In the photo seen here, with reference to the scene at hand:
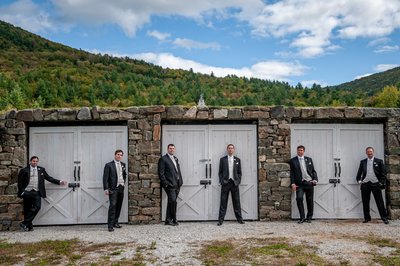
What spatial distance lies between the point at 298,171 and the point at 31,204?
603 cm

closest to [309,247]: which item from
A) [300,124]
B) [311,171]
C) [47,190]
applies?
[311,171]

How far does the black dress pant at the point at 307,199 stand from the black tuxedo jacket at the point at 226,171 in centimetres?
137

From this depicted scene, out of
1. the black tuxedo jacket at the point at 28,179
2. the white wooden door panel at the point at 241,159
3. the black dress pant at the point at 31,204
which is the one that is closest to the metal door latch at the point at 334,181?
the white wooden door panel at the point at 241,159

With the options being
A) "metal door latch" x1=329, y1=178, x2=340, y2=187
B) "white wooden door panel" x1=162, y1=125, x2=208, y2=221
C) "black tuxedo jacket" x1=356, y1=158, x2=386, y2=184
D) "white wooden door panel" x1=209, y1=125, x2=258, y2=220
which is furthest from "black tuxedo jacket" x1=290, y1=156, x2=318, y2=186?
"white wooden door panel" x1=162, y1=125, x2=208, y2=221

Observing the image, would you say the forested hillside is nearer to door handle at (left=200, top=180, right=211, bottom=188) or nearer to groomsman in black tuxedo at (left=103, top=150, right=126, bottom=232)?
groomsman in black tuxedo at (left=103, top=150, right=126, bottom=232)

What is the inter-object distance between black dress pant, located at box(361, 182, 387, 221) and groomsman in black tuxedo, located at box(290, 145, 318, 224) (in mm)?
1162

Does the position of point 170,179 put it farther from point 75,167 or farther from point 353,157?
point 353,157

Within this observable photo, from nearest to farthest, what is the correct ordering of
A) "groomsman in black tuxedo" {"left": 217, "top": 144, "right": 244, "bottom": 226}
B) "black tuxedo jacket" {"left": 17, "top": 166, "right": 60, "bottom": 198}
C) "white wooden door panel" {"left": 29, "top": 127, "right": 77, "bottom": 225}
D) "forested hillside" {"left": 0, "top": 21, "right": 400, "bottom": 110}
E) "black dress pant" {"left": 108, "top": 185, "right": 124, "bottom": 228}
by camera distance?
"black dress pant" {"left": 108, "top": 185, "right": 124, "bottom": 228} < "black tuxedo jacket" {"left": 17, "top": 166, "right": 60, "bottom": 198} < "groomsman in black tuxedo" {"left": 217, "top": 144, "right": 244, "bottom": 226} < "white wooden door panel" {"left": 29, "top": 127, "right": 77, "bottom": 225} < "forested hillside" {"left": 0, "top": 21, "right": 400, "bottom": 110}

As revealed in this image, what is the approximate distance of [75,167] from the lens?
32.6ft

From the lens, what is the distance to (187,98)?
25.6 m

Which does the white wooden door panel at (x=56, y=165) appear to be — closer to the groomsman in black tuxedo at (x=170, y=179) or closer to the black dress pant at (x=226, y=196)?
the groomsman in black tuxedo at (x=170, y=179)

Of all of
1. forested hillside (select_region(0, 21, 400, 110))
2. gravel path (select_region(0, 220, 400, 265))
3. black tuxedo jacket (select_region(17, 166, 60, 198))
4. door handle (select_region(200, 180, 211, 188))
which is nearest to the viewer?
gravel path (select_region(0, 220, 400, 265))

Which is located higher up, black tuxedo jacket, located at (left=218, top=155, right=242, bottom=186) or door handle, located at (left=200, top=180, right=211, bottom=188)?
black tuxedo jacket, located at (left=218, top=155, right=242, bottom=186)

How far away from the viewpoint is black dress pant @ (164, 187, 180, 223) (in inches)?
373
